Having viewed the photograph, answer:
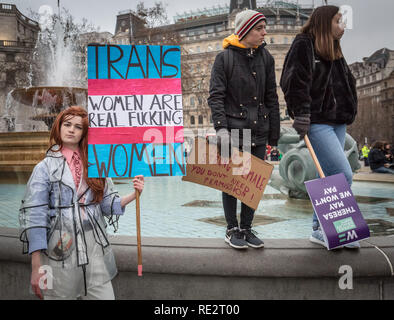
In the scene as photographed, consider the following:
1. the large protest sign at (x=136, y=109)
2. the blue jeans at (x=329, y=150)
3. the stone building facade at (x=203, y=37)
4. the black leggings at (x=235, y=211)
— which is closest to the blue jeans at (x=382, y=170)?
the blue jeans at (x=329, y=150)

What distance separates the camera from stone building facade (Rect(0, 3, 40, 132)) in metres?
35.4

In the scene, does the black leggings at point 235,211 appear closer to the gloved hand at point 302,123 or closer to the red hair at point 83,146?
the gloved hand at point 302,123

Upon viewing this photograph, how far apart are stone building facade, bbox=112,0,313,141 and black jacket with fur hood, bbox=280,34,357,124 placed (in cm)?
1677

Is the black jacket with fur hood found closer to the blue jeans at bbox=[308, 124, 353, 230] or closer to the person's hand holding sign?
the blue jeans at bbox=[308, 124, 353, 230]

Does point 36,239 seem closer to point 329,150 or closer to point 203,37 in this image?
point 329,150

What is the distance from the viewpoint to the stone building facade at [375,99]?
44775 millimetres

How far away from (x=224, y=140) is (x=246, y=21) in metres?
0.87

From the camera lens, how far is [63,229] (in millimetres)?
2037

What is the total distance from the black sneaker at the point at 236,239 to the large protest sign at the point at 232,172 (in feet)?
0.68

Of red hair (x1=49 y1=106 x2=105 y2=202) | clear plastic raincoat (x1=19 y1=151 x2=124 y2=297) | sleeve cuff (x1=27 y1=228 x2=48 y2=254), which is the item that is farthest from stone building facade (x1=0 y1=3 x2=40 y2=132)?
sleeve cuff (x1=27 y1=228 x2=48 y2=254)
